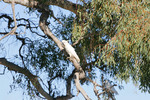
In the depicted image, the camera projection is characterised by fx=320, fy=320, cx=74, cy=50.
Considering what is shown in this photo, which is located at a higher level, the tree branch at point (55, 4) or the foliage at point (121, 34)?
the tree branch at point (55, 4)

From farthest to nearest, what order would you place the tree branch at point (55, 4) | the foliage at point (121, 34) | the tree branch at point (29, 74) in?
the tree branch at point (29, 74), the tree branch at point (55, 4), the foliage at point (121, 34)

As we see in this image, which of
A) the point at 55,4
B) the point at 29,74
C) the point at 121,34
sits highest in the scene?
the point at 55,4

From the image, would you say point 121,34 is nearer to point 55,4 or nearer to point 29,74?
point 55,4

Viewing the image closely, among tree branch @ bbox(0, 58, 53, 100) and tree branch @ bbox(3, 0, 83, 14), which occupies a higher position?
tree branch @ bbox(3, 0, 83, 14)

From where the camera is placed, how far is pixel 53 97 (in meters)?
7.10

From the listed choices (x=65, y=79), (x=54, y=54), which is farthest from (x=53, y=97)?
(x=54, y=54)

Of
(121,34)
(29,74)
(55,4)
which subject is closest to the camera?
(121,34)

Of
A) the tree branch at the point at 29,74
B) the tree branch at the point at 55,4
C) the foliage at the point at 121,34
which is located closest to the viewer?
the foliage at the point at 121,34

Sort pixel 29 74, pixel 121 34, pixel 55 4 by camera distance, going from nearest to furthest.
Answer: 1. pixel 121 34
2. pixel 55 4
3. pixel 29 74

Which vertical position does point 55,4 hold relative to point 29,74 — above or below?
above

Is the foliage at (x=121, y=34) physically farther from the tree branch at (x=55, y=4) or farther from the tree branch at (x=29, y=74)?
the tree branch at (x=29, y=74)

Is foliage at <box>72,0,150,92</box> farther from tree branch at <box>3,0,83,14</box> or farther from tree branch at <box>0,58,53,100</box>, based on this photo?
tree branch at <box>0,58,53,100</box>

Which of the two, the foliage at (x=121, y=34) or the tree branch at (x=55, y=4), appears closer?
the foliage at (x=121, y=34)

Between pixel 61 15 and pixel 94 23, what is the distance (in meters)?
1.09
